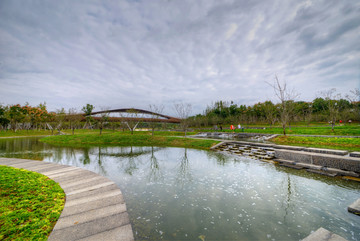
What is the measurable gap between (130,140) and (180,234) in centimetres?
2143

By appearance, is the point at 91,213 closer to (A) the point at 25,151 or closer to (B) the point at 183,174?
(B) the point at 183,174

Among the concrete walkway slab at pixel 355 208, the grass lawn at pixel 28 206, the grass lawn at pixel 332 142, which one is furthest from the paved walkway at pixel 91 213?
the grass lawn at pixel 332 142

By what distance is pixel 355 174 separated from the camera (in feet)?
22.5

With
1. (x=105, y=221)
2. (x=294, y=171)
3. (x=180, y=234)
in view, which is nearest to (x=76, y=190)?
(x=105, y=221)

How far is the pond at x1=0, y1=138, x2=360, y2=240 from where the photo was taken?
363cm

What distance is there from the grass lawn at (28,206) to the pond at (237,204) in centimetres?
198

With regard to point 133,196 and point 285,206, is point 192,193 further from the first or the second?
point 285,206

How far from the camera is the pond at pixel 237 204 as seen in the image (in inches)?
143

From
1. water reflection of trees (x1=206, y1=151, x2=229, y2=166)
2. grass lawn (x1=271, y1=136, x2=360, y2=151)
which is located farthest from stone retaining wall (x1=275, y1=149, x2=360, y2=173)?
grass lawn (x1=271, y1=136, x2=360, y2=151)

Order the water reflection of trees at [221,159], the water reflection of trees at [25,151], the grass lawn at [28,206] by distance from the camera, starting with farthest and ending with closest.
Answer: the water reflection of trees at [25,151], the water reflection of trees at [221,159], the grass lawn at [28,206]

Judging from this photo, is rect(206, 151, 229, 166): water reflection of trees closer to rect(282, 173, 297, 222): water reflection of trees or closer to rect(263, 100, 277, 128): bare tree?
rect(282, 173, 297, 222): water reflection of trees

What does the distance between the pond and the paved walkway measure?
1.36 ft

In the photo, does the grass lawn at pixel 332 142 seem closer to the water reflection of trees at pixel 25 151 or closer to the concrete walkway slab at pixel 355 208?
the concrete walkway slab at pixel 355 208

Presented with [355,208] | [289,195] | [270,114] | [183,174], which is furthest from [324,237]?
[270,114]
